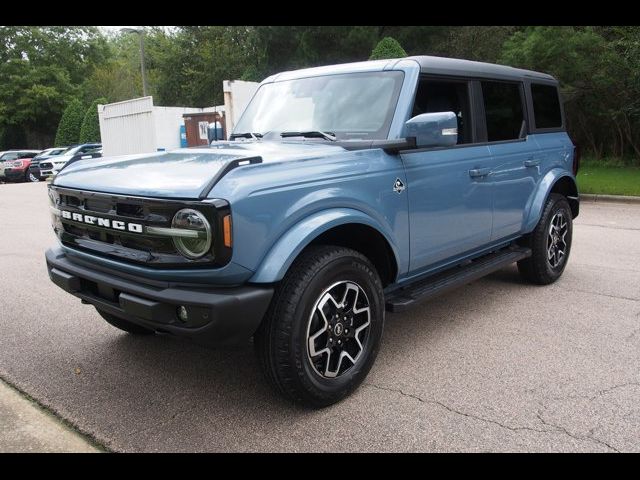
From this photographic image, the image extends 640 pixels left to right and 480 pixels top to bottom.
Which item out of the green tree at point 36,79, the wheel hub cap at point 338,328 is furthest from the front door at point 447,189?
the green tree at point 36,79

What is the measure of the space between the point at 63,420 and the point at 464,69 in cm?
364

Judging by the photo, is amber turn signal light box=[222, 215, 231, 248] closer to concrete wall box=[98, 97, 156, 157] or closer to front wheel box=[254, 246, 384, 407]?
front wheel box=[254, 246, 384, 407]

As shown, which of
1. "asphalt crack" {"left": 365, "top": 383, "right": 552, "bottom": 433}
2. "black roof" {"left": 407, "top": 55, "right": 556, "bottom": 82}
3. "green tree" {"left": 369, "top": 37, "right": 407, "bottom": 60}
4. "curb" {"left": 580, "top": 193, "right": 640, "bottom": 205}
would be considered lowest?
"curb" {"left": 580, "top": 193, "right": 640, "bottom": 205}

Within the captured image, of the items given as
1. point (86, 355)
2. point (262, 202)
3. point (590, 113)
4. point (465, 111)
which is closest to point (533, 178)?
point (465, 111)

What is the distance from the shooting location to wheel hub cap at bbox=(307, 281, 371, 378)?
2.98m

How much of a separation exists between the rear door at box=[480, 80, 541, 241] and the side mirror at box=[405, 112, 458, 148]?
107 centimetres

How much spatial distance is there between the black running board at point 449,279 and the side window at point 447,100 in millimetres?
992

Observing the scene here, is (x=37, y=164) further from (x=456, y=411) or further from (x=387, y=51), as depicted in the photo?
(x=456, y=411)

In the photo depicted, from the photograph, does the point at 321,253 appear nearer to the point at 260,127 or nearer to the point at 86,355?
the point at 260,127

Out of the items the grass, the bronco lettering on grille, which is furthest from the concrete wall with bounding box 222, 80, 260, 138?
the bronco lettering on grille

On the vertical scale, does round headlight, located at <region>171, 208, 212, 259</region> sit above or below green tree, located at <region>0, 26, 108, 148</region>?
below

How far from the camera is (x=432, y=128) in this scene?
10.9 ft

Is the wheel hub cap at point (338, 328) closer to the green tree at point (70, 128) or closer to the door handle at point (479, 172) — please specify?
the door handle at point (479, 172)
